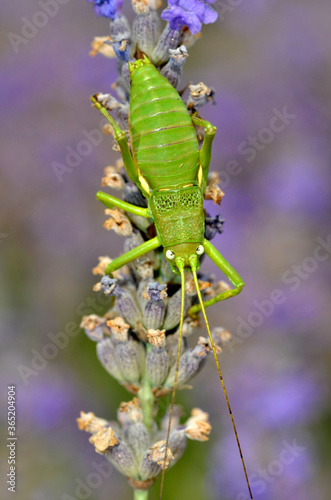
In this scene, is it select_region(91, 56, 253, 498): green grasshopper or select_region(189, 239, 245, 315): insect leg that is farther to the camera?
select_region(189, 239, 245, 315): insect leg

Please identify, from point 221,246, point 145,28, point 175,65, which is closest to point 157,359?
point 175,65

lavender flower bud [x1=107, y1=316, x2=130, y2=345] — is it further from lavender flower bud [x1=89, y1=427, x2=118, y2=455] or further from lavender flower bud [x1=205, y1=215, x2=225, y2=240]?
lavender flower bud [x1=205, y1=215, x2=225, y2=240]

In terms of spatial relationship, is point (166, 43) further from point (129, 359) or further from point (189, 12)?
point (129, 359)

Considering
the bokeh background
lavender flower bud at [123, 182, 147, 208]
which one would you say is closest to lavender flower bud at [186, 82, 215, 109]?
lavender flower bud at [123, 182, 147, 208]

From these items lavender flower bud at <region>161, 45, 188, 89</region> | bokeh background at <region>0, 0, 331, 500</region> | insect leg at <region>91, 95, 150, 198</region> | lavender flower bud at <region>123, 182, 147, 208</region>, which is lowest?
bokeh background at <region>0, 0, 331, 500</region>

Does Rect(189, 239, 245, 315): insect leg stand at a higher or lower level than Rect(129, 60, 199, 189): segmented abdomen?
lower

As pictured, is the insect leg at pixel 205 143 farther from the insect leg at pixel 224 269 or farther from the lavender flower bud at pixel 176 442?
the lavender flower bud at pixel 176 442
